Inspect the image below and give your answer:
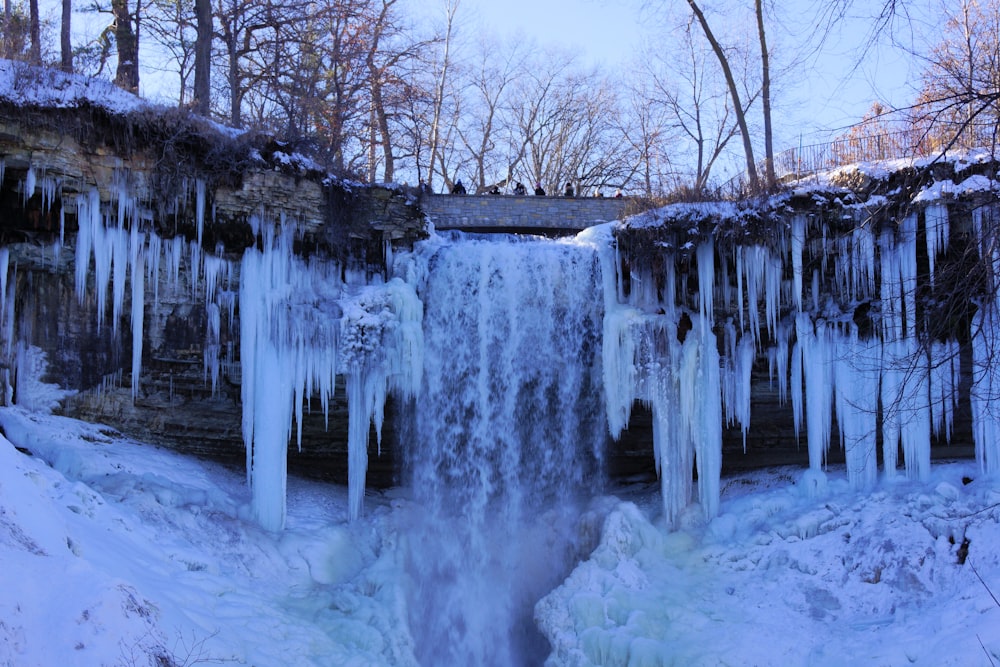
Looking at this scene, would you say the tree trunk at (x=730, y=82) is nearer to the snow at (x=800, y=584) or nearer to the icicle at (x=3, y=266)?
the snow at (x=800, y=584)

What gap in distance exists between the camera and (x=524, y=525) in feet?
44.3

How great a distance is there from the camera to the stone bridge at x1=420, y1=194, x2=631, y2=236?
18.2 m

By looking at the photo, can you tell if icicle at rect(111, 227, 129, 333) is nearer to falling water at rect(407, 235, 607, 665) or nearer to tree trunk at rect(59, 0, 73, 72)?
falling water at rect(407, 235, 607, 665)

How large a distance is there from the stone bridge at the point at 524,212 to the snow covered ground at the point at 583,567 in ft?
21.0

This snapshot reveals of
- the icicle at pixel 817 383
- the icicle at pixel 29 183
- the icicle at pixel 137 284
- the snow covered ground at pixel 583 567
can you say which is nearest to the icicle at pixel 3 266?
the icicle at pixel 29 183

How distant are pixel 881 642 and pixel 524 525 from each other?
5063mm

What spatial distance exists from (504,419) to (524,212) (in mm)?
6105

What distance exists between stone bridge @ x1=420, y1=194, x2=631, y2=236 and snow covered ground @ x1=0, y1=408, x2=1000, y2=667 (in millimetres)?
6409

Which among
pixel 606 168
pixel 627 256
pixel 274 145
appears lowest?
pixel 627 256

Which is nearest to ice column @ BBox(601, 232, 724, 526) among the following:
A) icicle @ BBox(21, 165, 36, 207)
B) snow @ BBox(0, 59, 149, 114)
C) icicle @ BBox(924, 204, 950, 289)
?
icicle @ BBox(924, 204, 950, 289)

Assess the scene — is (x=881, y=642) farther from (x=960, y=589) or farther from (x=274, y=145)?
(x=274, y=145)

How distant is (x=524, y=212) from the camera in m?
18.4

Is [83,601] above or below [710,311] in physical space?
below

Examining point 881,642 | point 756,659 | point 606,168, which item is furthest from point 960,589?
point 606,168
